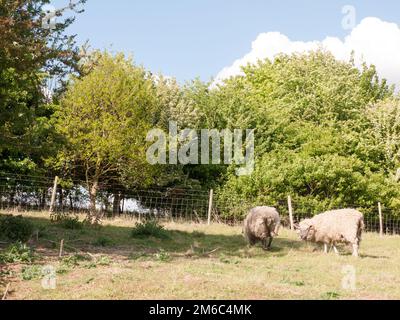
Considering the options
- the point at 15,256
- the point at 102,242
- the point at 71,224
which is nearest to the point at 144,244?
the point at 102,242

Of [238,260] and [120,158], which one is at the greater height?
[120,158]

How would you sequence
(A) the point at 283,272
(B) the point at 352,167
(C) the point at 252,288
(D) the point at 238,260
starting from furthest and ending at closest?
(B) the point at 352,167 → (D) the point at 238,260 → (A) the point at 283,272 → (C) the point at 252,288

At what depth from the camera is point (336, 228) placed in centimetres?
1443

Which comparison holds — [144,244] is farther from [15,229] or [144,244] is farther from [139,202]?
[139,202]

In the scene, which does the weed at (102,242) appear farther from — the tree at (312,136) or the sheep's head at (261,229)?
the tree at (312,136)

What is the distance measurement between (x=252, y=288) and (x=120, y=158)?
16965mm

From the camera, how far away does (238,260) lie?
1230 centimetres

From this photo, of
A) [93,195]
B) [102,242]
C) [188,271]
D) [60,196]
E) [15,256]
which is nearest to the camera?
[188,271]

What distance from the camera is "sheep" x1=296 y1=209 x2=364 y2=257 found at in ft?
46.2

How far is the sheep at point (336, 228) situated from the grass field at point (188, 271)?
0.50 m

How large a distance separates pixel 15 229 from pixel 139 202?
14461mm
